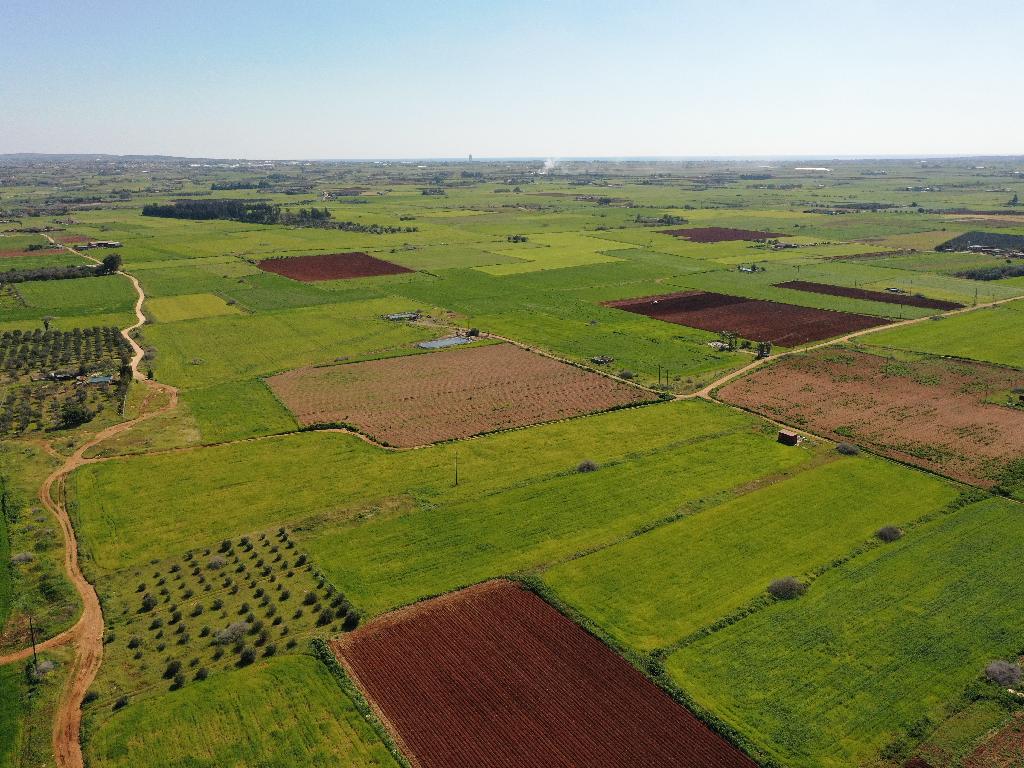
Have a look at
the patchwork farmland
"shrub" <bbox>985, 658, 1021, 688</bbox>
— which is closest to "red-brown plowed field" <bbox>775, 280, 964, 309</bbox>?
the patchwork farmland

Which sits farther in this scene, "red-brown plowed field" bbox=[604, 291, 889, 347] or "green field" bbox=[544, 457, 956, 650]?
"red-brown plowed field" bbox=[604, 291, 889, 347]

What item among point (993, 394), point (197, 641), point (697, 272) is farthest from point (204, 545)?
point (697, 272)

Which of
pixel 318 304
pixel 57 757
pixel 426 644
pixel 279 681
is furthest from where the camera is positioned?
pixel 318 304

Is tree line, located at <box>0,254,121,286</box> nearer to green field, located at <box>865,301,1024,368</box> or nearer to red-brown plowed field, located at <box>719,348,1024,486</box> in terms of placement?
red-brown plowed field, located at <box>719,348,1024,486</box>

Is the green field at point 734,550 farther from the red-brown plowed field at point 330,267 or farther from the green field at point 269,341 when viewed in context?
the red-brown plowed field at point 330,267

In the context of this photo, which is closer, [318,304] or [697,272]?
[318,304]

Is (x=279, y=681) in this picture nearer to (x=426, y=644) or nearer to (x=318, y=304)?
(x=426, y=644)

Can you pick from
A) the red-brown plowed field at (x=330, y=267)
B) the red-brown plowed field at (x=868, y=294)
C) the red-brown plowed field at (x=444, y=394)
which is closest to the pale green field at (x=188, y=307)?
the red-brown plowed field at (x=330, y=267)
